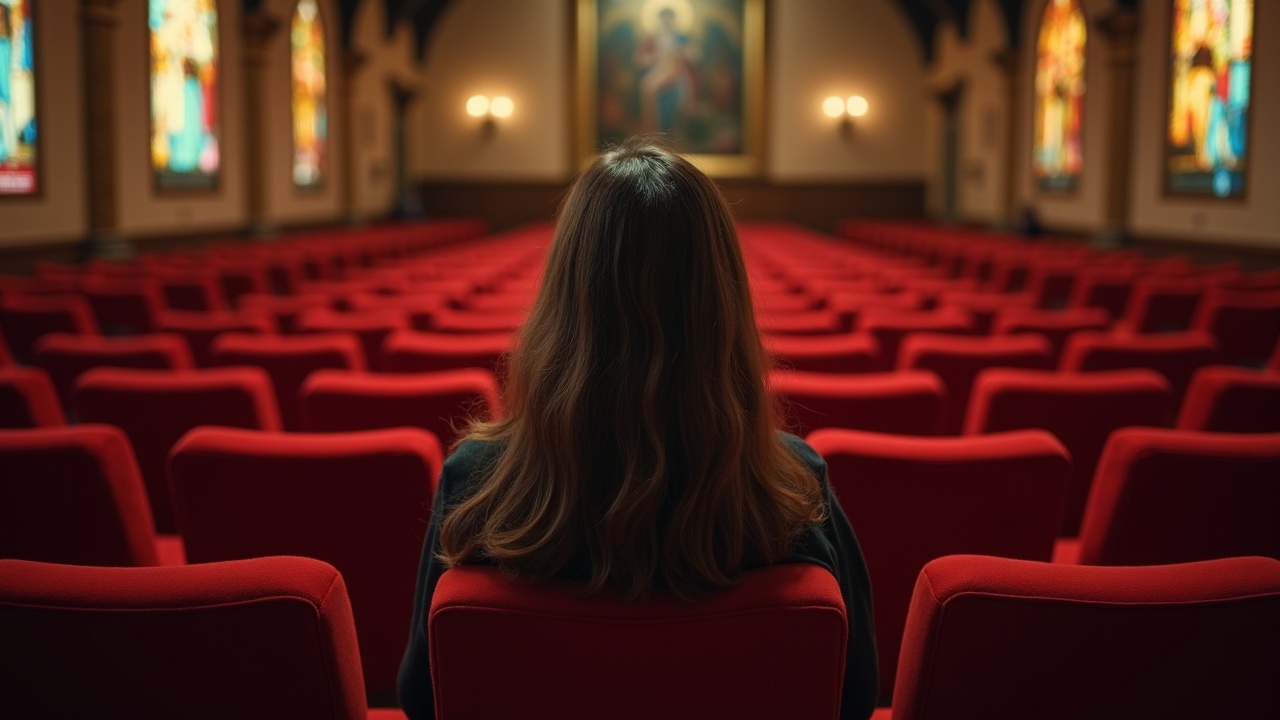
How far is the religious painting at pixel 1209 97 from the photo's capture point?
38.6 ft

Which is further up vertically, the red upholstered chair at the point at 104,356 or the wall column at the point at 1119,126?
the wall column at the point at 1119,126

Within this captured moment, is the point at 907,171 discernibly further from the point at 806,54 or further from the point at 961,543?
the point at 961,543

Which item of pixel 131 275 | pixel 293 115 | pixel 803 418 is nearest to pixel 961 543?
pixel 803 418

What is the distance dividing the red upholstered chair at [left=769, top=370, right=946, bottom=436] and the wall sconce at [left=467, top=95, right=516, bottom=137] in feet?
72.1

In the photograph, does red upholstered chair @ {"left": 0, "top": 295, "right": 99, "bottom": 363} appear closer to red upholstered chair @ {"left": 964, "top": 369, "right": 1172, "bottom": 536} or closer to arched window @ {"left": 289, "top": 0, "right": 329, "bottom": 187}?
red upholstered chair @ {"left": 964, "top": 369, "right": 1172, "bottom": 536}

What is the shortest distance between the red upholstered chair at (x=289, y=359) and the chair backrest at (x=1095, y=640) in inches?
118

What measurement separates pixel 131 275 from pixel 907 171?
1932 centimetres

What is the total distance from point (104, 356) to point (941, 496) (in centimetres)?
295

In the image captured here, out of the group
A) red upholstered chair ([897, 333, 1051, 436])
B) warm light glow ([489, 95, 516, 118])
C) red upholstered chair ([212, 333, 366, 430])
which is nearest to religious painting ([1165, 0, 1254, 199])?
red upholstered chair ([897, 333, 1051, 436])

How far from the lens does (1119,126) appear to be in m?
14.7

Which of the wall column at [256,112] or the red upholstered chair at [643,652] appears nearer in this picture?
the red upholstered chair at [643,652]

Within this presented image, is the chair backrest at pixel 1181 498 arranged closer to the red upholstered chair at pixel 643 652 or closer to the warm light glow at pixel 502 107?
the red upholstered chair at pixel 643 652

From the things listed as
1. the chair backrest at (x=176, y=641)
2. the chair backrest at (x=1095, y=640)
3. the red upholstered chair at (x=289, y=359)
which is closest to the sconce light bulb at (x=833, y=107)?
the red upholstered chair at (x=289, y=359)

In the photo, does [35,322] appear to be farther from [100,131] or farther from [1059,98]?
[1059,98]
